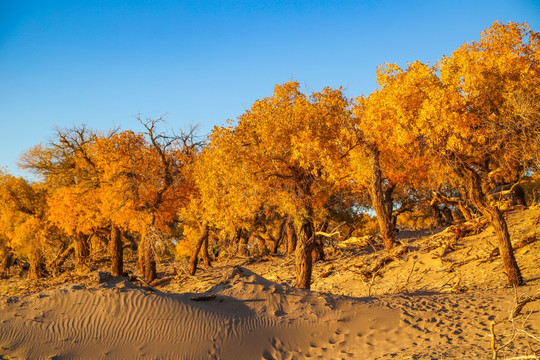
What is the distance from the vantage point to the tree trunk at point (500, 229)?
14328 mm

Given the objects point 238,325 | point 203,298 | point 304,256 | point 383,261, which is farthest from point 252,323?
point 383,261

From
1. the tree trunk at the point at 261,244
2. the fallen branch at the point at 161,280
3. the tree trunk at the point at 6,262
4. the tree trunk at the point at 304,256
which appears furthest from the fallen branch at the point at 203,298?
the tree trunk at the point at 6,262

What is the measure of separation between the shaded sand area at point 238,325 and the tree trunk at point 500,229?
2654mm

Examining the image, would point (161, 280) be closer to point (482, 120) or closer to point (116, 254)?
point (116, 254)

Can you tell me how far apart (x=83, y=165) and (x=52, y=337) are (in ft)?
62.0

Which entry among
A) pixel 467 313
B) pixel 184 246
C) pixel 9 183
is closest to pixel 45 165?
pixel 9 183

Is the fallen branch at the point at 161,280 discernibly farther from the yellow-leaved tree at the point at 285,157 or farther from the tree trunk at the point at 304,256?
the tree trunk at the point at 304,256

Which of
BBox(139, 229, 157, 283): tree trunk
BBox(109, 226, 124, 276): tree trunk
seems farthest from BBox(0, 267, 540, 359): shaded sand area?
BBox(109, 226, 124, 276): tree trunk

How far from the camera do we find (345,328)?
35.6 ft

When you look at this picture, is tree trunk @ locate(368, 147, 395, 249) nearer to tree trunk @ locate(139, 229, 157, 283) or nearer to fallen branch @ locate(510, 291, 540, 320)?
fallen branch @ locate(510, 291, 540, 320)

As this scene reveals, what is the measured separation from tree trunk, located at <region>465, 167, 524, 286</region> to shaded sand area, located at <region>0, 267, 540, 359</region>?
2.65m

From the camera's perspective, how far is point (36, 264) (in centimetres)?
3278

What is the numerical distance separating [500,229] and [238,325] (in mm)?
9847

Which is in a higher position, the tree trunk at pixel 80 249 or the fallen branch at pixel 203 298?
the tree trunk at pixel 80 249
